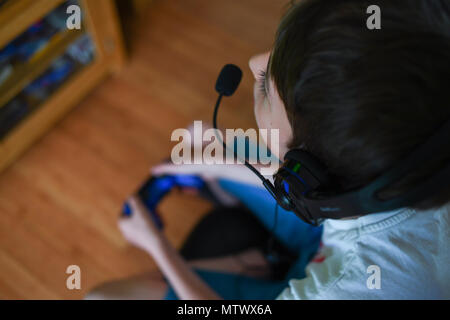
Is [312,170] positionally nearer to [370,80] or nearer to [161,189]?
[370,80]

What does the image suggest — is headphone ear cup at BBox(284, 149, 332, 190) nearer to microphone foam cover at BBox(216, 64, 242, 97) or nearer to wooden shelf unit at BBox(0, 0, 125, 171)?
microphone foam cover at BBox(216, 64, 242, 97)

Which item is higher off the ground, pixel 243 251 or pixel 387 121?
pixel 387 121

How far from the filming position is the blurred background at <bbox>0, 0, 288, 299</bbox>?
1.13 m

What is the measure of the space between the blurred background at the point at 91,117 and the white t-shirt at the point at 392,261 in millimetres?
532

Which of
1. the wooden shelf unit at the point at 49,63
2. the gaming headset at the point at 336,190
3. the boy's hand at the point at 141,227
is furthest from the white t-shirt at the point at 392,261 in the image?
the wooden shelf unit at the point at 49,63

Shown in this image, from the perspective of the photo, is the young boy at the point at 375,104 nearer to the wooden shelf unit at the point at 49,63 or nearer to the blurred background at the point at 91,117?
the blurred background at the point at 91,117

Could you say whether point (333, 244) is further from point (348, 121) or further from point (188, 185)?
point (188, 185)

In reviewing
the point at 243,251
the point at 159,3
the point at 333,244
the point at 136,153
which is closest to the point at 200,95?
the point at 136,153

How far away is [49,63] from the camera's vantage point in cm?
121

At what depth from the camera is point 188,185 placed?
1.16 metres

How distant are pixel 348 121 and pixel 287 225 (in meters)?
0.51

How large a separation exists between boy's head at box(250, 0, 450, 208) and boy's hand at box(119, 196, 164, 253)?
572 millimetres

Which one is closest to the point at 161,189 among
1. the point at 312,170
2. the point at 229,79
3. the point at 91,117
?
the point at 91,117
